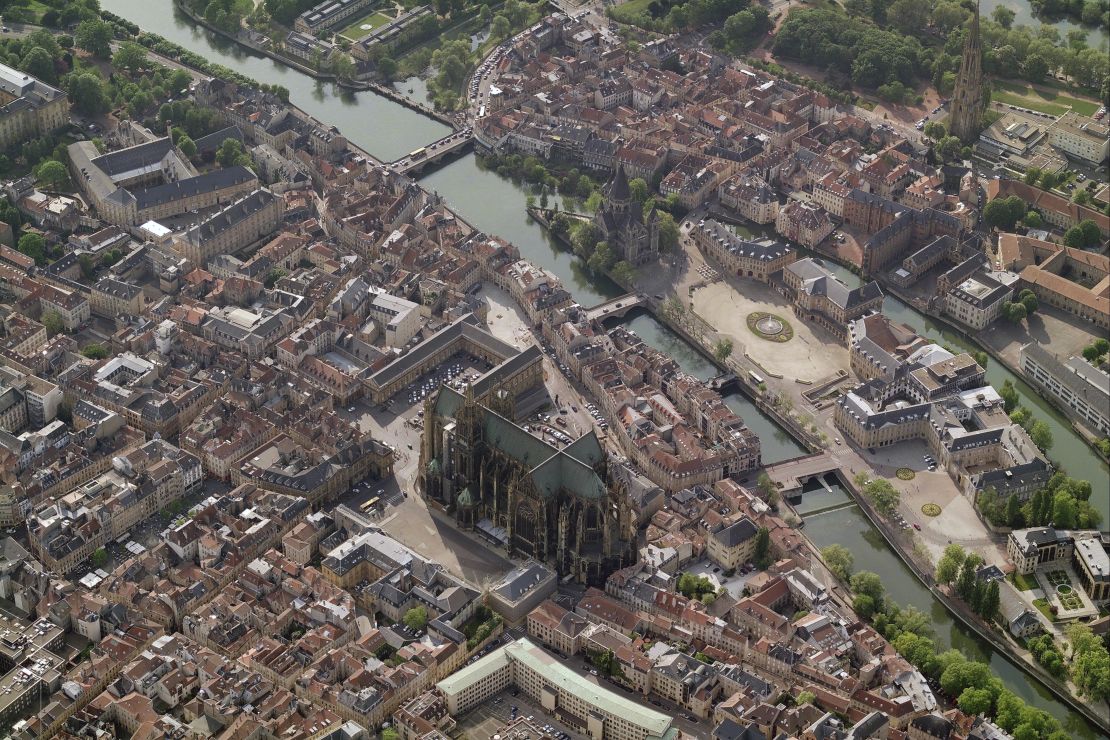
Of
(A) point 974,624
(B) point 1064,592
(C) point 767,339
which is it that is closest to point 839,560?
(A) point 974,624

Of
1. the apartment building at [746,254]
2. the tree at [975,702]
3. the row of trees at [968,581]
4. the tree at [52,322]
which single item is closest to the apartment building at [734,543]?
the row of trees at [968,581]

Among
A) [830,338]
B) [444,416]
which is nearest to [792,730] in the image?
[444,416]

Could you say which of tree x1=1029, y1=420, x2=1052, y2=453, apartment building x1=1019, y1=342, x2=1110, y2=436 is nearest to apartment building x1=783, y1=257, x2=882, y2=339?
apartment building x1=1019, y1=342, x2=1110, y2=436

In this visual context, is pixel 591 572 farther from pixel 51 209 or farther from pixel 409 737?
pixel 51 209

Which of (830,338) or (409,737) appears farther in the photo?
(830,338)

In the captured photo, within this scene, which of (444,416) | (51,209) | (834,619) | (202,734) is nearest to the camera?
(202,734)

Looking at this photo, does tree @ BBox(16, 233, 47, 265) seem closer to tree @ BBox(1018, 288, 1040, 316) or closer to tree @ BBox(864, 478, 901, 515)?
tree @ BBox(864, 478, 901, 515)
